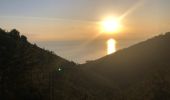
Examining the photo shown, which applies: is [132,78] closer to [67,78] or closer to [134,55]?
[134,55]

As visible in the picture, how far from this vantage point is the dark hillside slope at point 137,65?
115 m

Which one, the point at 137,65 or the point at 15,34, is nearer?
the point at 15,34

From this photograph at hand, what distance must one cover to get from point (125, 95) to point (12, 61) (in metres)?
43.6

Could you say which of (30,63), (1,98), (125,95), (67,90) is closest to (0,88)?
(1,98)

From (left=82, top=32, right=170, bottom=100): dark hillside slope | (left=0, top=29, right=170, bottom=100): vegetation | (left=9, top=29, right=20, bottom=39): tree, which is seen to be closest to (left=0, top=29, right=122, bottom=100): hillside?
(left=0, top=29, right=170, bottom=100): vegetation

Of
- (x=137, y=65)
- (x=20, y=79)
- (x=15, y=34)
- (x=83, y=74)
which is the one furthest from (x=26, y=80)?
(x=137, y=65)

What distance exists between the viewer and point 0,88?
190 ft

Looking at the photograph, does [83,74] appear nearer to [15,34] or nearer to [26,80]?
[15,34]

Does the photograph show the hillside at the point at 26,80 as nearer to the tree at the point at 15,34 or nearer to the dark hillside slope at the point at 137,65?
the tree at the point at 15,34

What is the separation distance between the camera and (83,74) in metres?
116

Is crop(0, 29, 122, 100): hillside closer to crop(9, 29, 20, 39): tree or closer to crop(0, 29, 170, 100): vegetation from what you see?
crop(0, 29, 170, 100): vegetation

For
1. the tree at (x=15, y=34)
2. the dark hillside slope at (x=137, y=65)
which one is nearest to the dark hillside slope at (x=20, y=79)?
the tree at (x=15, y=34)

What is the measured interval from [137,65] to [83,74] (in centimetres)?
2896

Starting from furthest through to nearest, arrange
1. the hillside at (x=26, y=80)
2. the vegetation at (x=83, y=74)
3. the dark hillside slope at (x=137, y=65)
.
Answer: the dark hillside slope at (x=137, y=65) → the vegetation at (x=83, y=74) → the hillside at (x=26, y=80)
